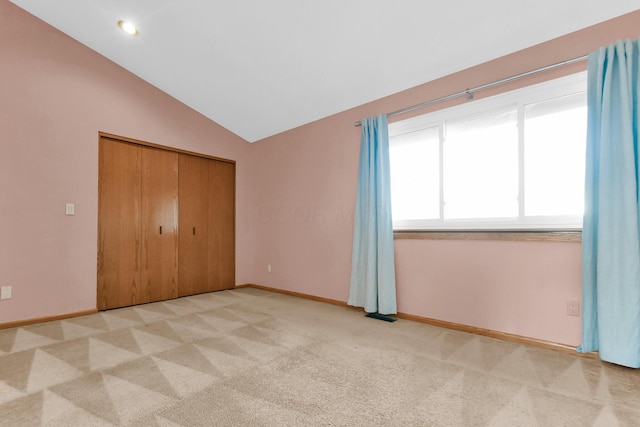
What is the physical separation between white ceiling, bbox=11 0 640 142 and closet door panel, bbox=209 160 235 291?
121 cm

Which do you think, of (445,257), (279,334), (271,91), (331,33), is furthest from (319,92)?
(279,334)

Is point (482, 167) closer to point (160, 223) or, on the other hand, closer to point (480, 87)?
point (480, 87)

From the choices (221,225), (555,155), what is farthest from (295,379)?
(221,225)

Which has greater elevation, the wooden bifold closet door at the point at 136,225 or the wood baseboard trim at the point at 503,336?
the wooden bifold closet door at the point at 136,225

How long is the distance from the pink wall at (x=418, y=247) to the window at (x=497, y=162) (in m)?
0.17

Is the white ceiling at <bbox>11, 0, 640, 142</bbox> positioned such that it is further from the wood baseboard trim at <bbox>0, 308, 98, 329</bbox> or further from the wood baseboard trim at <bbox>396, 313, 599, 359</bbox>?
the wood baseboard trim at <bbox>0, 308, 98, 329</bbox>

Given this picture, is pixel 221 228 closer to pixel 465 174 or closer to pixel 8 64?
pixel 8 64

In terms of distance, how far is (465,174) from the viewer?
2859 mm

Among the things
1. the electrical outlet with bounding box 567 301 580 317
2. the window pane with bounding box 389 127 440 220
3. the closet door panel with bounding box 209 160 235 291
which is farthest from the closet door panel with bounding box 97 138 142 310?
the electrical outlet with bounding box 567 301 580 317

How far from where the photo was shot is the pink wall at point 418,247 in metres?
2.30

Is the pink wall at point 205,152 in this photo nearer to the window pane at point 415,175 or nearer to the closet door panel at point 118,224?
the closet door panel at point 118,224

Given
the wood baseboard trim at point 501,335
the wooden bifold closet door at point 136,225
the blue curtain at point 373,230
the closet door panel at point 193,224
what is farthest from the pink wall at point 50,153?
the wood baseboard trim at point 501,335

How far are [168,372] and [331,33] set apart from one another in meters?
3.00

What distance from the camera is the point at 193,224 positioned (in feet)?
14.4
